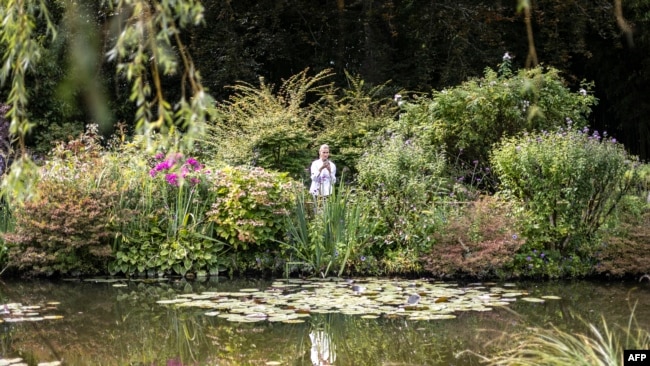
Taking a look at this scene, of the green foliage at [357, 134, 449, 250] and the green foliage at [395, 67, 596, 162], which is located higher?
the green foliage at [395, 67, 596, 162]

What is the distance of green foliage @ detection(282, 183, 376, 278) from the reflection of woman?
2693mm

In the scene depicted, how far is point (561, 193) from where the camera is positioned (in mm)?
9195

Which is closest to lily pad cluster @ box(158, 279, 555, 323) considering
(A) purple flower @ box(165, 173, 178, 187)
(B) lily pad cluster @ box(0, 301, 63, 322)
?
Answer: (B) lily pad cluster @ box(0, 301, 63, 322)

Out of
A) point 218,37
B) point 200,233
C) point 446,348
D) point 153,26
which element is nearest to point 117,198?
point 200,233

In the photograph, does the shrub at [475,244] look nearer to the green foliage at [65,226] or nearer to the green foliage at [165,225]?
the green foliage at [165,225]

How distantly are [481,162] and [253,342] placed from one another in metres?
6.94

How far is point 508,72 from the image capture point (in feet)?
42.0

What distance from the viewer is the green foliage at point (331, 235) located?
9312 millimetres

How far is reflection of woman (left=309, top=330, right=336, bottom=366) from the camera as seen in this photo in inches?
222

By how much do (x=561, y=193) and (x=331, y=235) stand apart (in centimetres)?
276

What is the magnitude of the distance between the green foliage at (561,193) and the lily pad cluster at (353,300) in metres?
1.00

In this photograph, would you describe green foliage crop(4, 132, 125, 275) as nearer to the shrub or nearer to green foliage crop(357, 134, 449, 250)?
green foliage crop(357, 134, 449, 250)

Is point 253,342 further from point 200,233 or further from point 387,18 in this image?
point 387,18

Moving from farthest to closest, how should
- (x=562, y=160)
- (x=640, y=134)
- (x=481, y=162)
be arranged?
(x=640, y=134) < (x=481, y=162) < (x=562, y=160)
